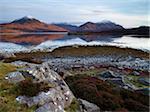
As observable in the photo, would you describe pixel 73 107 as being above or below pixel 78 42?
above

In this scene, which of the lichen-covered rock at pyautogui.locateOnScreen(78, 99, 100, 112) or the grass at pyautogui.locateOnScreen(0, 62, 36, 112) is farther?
the lichen-covered rock at pyautogui.locateOnScreen(78, 99, 100, 112)

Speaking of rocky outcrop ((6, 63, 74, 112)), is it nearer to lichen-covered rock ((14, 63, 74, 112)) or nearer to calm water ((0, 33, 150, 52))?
lichen-covered rock ((14, 63, 74, 112))

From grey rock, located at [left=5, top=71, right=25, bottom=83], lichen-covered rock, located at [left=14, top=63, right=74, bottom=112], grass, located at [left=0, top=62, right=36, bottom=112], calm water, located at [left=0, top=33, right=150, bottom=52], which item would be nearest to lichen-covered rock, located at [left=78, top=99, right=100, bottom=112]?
lichen-covered rock, located at [left=14, top=63, right=74, bottom=112]

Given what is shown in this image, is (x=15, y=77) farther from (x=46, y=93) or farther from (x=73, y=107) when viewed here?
(x=73, y=107)

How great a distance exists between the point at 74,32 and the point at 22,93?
158216 mm

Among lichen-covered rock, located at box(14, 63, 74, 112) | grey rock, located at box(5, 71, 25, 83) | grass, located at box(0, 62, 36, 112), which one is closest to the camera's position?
grass, located at box(0, 62, 36, 112)

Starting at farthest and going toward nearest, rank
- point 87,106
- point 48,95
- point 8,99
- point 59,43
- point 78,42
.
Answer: point 78,42 < point 59,43 < point 87,106 < point 48,95 < point 8,99

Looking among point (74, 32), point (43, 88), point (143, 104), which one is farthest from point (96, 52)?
point (74, 32)

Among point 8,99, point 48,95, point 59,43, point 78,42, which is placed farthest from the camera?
point 78,42

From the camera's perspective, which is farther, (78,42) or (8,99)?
(78,42)

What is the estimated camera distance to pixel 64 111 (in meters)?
15.7

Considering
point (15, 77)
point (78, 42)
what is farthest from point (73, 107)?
point (78, 42)

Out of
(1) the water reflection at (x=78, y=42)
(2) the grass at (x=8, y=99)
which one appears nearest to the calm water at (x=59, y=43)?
(1) the water reflection at (x=78, y=42)

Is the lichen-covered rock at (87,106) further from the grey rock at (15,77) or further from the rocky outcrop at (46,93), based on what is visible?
the grey rock at (15,77)
